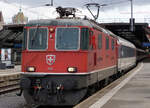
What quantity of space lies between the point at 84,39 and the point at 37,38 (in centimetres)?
159

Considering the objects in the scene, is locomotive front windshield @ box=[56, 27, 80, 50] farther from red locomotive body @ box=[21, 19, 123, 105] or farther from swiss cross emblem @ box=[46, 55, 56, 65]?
swiss cross emblem @ box=[46, 55, 56, 65]

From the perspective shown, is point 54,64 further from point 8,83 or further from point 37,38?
point 8,83

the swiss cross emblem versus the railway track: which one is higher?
the swiss cross emblem

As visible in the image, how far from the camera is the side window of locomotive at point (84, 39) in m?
11.1

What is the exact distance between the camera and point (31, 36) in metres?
11.3

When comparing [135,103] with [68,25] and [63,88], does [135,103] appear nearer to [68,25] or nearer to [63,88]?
[63,88]

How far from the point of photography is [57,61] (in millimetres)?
→ 10922

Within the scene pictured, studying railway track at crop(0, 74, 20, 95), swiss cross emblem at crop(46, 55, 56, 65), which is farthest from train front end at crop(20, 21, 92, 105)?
railway track at crop(0, 74, 20, 95)

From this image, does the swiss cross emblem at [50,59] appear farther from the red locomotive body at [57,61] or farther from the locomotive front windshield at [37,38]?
the locomotive front windshield at [37,38]

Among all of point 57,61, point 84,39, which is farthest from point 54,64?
point 84,39

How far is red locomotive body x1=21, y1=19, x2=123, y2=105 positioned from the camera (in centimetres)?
1072

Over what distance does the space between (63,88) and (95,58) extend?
2224 mm

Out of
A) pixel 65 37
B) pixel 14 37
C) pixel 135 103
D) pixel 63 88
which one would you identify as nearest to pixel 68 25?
pixel 65 37

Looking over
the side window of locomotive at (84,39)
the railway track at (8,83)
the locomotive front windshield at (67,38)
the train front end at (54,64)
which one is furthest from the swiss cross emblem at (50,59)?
the railway track at (8,83)
